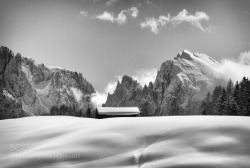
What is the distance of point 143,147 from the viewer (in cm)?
493

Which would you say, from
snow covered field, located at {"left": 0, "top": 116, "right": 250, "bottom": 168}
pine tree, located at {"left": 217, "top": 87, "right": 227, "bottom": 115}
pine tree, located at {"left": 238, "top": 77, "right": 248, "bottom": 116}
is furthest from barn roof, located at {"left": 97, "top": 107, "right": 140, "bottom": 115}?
pine tree, located at {"left": 217, "top": 87, "right": 227, "bottom": 115}

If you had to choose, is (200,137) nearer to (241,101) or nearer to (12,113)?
(241,101)

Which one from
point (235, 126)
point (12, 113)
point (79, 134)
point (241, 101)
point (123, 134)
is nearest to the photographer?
point (235, 126)

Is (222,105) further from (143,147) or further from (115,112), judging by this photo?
(143,147)

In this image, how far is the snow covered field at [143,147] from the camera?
4395mm

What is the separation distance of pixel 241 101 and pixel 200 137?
52.5 m

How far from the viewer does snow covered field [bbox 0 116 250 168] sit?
4395 millimetres

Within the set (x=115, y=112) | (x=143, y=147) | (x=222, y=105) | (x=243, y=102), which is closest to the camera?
(x=143, y=147)

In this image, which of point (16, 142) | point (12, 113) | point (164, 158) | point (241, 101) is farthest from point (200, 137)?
point (12, 113)

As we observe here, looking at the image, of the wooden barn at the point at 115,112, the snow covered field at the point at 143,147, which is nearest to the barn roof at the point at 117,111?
the wooden barn at the point at 115,112

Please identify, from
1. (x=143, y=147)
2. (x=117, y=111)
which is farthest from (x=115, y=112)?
(x=143, y=147)

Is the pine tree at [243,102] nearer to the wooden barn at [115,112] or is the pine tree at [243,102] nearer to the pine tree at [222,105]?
the pine tree at [222,105]

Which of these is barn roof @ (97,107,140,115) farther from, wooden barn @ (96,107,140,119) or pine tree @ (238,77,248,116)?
pine tree @ (238,77,248,116)

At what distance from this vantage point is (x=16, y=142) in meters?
6.08
